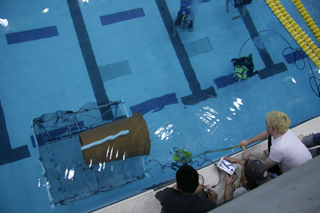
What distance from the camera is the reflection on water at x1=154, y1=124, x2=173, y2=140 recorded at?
13.2 ft

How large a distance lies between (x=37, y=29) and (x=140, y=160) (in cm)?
326

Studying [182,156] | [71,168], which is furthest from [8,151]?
[182,156]

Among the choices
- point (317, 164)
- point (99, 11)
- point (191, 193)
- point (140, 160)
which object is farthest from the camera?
point (99, 11)

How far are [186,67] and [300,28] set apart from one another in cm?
285

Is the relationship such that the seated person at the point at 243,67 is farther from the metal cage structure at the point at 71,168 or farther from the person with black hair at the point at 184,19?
the metal cage structure at the point at 71,168

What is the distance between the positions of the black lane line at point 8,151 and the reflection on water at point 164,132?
223cm

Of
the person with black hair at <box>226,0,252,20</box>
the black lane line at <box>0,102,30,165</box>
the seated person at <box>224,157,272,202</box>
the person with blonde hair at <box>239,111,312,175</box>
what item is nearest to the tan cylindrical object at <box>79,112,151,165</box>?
the seated person at <box>224,157,272,202</box>

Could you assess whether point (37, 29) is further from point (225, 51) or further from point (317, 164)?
point (317, 164)

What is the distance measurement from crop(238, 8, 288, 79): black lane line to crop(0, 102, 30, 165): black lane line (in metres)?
4.69

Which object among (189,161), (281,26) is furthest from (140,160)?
(281,26)

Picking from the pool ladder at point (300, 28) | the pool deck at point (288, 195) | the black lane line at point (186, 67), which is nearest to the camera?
the pool deck at point (288, 195)

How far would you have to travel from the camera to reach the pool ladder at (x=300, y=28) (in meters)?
4.93

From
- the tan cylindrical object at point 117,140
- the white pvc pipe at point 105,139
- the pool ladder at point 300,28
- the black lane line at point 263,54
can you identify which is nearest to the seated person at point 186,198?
the tan cylindrical object at point 117,140

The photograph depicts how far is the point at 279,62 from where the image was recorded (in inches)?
189
